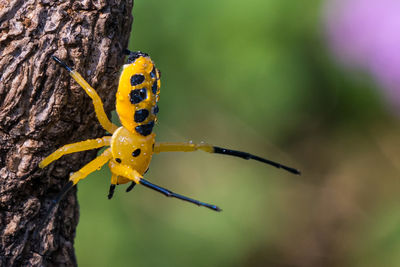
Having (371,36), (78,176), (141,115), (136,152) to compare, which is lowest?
(78,176)

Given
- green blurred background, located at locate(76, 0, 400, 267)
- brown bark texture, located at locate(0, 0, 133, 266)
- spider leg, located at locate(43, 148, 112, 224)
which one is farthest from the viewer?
green blurred background, located at locate(76, 0, 400, 267)

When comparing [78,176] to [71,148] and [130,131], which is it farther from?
[130,131]

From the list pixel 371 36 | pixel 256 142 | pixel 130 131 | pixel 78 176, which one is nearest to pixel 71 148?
pixel 78 176

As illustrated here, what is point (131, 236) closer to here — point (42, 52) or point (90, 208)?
point (90, 208)

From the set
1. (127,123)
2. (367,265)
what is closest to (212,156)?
(367,265)

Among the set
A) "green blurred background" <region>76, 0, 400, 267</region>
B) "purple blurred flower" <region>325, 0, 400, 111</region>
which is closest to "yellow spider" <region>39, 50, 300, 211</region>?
"green blurred background" <region>76, 0, 400, 267</region>

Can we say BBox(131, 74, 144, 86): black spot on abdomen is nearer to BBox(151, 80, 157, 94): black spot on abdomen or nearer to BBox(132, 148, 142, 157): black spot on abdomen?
BBox(151, 80, 157, 94): black spot on abdomen
